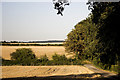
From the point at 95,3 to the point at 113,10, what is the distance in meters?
1.75

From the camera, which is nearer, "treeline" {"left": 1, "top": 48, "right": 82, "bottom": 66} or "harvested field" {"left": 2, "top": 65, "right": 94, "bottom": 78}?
"harvested field" {"left": 2, "top": 65, "right": 94, "bottom": 78}

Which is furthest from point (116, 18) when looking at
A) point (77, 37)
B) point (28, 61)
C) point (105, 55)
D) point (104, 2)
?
point (28, 61)

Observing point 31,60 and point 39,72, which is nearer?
point 39,72

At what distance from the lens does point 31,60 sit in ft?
188

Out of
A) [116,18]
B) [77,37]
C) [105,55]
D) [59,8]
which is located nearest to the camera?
[59,8]

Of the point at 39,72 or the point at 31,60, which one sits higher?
the point at 31,60

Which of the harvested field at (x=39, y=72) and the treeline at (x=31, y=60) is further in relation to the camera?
the treeline at (x=31, y=60)

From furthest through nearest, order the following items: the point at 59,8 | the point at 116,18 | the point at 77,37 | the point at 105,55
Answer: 1. the point at 77,37
2. the point at 105,55
3. the point at 116,18
4. the point at 59,8

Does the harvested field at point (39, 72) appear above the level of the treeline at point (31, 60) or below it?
below

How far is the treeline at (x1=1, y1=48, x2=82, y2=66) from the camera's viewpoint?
178 ft

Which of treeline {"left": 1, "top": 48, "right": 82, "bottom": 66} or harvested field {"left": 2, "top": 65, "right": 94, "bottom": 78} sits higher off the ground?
treeline {"left": 1, "top": 48, "right": 82, "bottom": 66}

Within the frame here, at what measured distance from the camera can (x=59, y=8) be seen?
12.1m

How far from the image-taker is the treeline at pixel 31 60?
54.3m

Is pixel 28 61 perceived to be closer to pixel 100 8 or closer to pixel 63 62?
pixel 63 62
